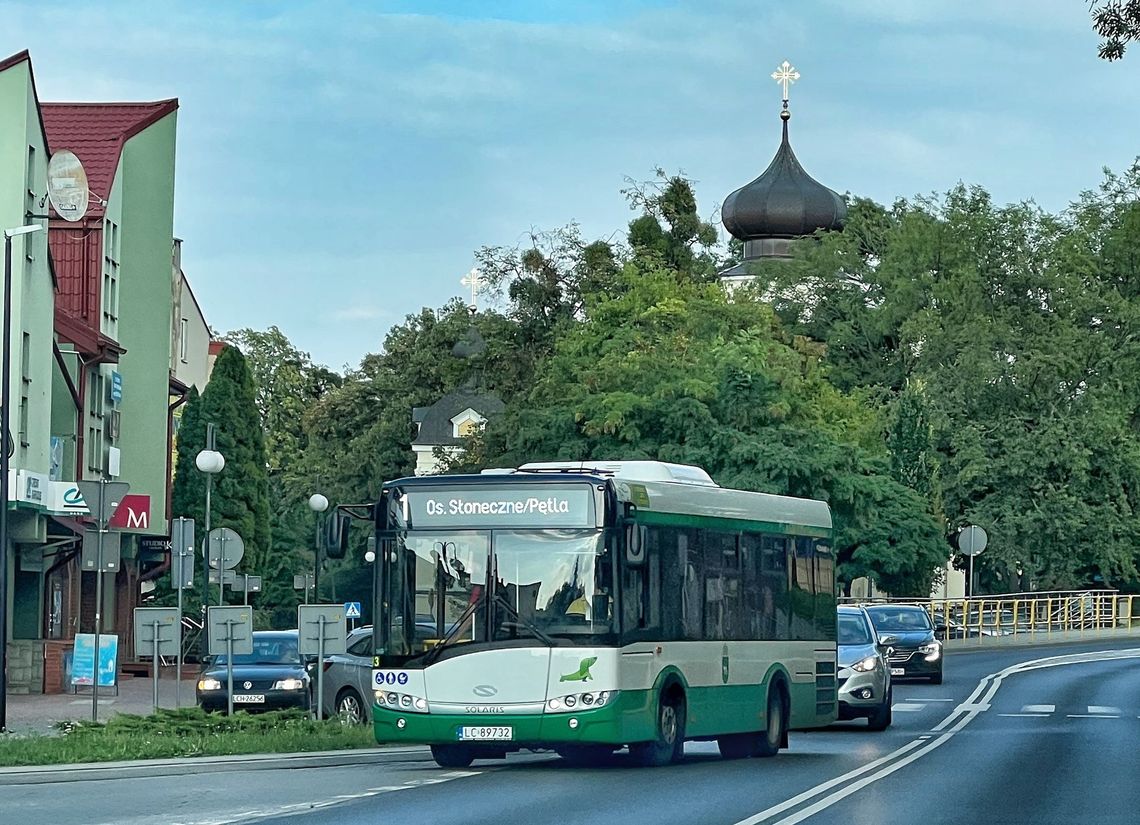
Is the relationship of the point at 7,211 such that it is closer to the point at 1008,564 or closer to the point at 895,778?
the point at 895,778

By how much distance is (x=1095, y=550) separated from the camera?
251 ft

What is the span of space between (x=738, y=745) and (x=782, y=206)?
87.4 metres

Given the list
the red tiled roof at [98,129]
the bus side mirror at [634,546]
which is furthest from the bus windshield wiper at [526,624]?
the red tiled roof at [98,129]

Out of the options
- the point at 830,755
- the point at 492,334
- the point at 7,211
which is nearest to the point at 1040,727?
the point at 830,755

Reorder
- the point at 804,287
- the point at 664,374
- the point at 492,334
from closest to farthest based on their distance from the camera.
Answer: the point at 664,374 → the point at 492,334 → the point at 804,287

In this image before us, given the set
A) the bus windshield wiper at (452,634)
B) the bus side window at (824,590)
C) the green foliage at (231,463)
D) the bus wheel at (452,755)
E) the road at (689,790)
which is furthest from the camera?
the green foliage at (231,463)

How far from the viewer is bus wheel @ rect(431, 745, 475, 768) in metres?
21.2

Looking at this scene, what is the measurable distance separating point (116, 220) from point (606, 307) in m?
17.0

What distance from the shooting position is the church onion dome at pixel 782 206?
11019 centimetres

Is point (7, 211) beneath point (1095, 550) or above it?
above

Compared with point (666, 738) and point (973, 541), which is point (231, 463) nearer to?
point (973, 541)

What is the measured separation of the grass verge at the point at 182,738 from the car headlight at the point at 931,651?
18.8m

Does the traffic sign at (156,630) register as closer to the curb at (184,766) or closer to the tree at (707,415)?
the curb at (184,766)

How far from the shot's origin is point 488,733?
66.0 ft
